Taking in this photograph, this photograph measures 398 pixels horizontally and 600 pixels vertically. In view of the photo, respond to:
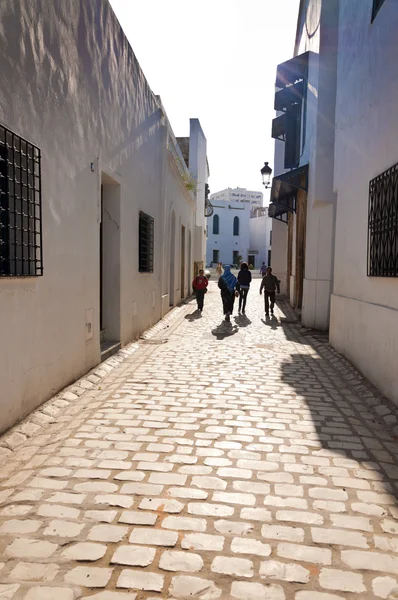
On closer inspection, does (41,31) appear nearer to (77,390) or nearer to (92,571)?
(77,390)

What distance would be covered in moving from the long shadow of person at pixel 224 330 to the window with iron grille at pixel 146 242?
212 cm

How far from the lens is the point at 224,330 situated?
422 inches

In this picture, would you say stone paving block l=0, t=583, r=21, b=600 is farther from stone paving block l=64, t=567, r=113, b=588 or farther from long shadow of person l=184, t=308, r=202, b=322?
long shadow of person l=184, t=308, r=202, b=322

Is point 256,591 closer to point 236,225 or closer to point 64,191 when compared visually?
point 64,191

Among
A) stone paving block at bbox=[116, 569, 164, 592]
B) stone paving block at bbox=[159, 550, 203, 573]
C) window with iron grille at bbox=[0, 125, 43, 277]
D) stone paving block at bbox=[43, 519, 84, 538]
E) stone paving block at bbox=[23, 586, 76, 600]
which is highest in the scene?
window with iron grille at bbox=[0, 125, 43, 277]

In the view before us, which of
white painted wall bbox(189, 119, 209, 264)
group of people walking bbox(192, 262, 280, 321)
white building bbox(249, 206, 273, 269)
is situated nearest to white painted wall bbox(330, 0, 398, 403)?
group of people walking bbox(192, 262, 280, 321)

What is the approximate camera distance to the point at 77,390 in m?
5.33

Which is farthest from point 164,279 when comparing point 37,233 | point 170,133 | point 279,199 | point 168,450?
point 168,450

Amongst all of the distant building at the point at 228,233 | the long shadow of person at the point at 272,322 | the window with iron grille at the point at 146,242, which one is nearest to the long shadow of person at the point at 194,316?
the long shadow of person at the point at 272,322

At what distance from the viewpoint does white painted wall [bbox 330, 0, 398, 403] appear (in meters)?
5.22

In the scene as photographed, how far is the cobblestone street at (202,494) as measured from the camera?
2219 mm

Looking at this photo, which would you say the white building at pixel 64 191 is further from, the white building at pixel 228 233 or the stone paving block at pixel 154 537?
the white building at pixel 228 233

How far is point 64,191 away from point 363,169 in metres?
4.30

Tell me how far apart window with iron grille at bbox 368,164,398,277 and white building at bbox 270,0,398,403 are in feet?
0.04
